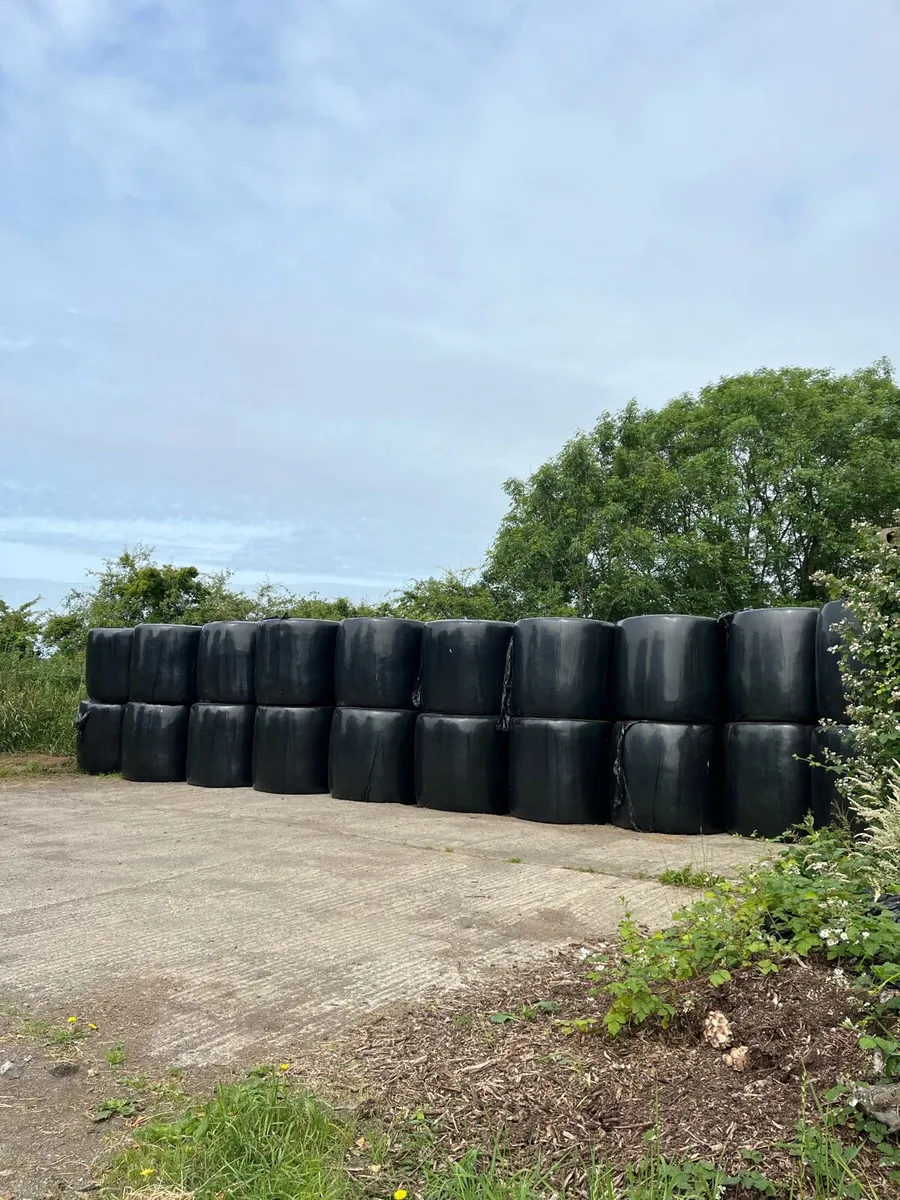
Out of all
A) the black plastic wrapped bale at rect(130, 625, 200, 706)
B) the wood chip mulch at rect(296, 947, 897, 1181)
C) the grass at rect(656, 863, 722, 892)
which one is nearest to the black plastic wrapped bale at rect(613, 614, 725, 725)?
the grass at rect(656, 863, 722, 892)

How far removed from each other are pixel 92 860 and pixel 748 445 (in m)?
17.7

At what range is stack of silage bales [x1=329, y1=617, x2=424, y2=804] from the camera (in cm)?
823

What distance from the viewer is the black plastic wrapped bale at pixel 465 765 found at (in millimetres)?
7793

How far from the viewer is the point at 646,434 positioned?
70.2ft

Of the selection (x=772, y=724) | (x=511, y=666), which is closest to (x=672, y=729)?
(x=772, y=724)

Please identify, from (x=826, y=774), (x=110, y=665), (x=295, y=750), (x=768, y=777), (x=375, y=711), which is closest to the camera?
(x=826, y=774)

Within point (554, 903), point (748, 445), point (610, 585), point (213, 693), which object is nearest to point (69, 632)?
point (610, 585)

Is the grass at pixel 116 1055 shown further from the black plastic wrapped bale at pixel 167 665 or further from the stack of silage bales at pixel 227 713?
the black plastic wrapped bale at pixel 167 665

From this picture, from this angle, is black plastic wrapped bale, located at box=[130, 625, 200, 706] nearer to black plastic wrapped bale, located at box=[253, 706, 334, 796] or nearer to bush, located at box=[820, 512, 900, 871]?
black plastic wrapped bale, located at box=[253, 706, 334, 796]

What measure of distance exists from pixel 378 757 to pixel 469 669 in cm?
114

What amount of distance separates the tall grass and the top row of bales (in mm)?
3069

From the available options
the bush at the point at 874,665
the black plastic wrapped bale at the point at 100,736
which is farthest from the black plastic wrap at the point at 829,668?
the black plastic wrapped bale at the point at 100,736

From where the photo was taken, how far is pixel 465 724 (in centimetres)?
785

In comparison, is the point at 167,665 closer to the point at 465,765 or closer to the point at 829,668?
the point at 465,765
